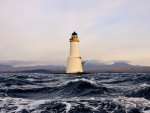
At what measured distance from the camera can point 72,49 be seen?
6181cm

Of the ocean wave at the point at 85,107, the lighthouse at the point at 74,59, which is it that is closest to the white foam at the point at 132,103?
the ocean wave at the point at 85,107

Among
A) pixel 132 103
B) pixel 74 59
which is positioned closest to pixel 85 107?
pixel 132 103

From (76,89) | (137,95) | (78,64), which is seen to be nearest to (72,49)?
(78,64)

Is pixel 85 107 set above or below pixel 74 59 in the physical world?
below

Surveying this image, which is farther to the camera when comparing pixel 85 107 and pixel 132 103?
pixel 132 103

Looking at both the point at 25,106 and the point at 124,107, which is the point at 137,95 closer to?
the point at 124,107

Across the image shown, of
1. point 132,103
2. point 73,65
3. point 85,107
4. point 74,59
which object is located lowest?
point 85,107

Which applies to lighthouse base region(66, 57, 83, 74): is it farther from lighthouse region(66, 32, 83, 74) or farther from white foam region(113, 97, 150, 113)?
white foam region(113, 97, 150, 113)

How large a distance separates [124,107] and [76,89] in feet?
24.2

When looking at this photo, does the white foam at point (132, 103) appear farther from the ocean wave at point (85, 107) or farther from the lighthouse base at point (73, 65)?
the lighthouse base at point (73, 65)

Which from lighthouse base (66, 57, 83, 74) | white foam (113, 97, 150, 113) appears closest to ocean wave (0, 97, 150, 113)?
white foam (113, 97, 150, 113)

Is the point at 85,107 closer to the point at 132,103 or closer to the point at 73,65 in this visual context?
the point at 132,103

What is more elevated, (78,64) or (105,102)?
(78,64)

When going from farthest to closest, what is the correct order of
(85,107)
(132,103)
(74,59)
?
(74,59) < (132,103) < (85,107)
